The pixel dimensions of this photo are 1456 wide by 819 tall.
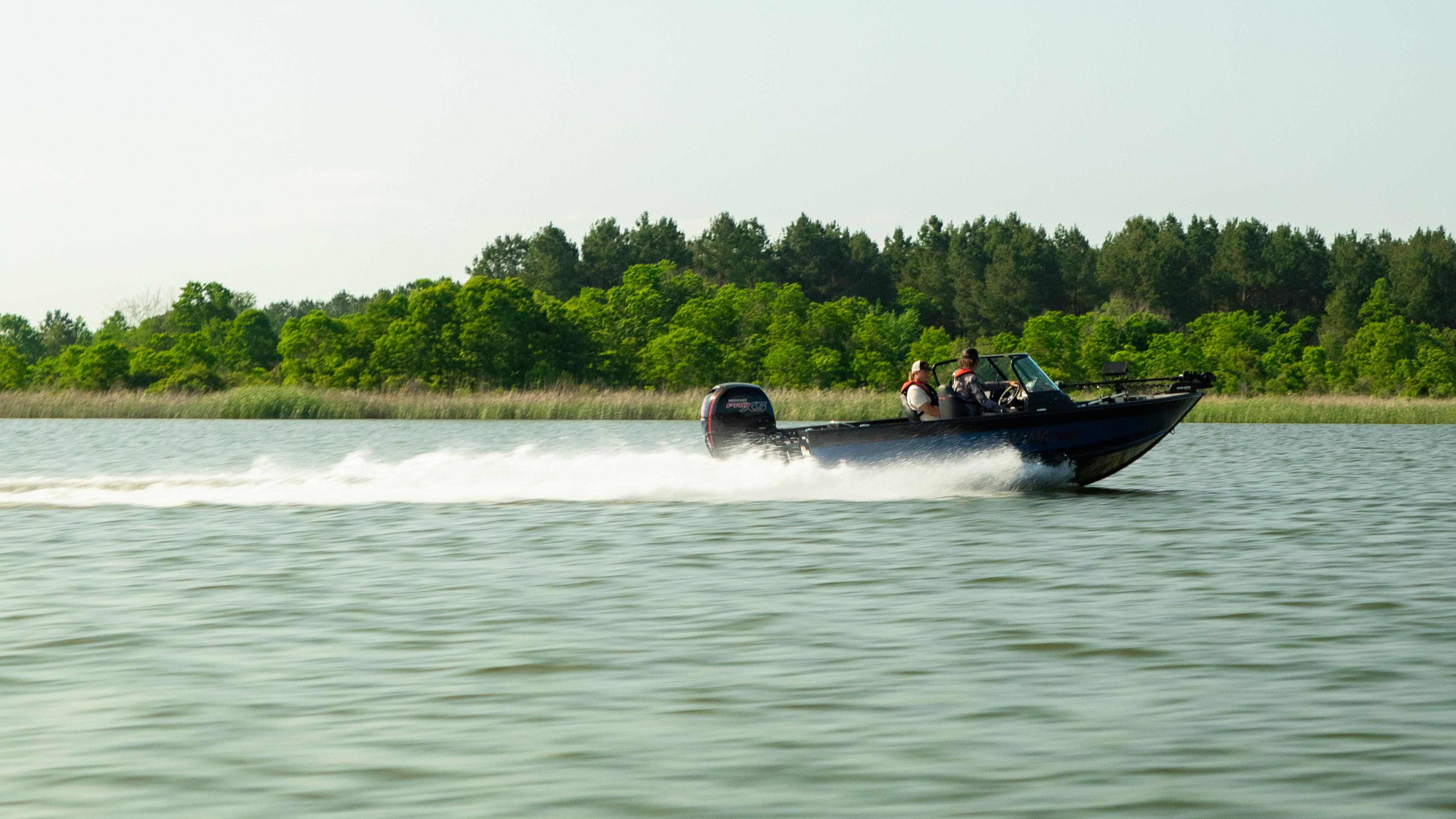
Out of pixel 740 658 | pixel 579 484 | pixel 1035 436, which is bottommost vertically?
pixel 740 658

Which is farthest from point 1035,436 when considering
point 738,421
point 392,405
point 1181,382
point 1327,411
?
point 392,405

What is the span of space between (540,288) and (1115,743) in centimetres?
10021

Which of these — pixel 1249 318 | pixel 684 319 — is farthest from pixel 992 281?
pixel 684 319

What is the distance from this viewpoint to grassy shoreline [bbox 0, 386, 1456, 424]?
1718 inches

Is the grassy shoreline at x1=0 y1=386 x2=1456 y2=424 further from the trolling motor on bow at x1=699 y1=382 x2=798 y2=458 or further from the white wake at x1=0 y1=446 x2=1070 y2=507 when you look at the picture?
the trolling motor on bow at x1=699 y1=382 x2=798 y2=458

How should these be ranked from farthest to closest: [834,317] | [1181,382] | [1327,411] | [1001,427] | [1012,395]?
[834,317], [1327,411], [1181,382], [1012,395], [1001,427]

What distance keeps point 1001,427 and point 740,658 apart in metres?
9.41

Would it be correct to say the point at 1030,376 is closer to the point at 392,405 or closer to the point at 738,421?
the point at 738,421

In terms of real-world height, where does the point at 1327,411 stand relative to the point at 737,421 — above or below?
below

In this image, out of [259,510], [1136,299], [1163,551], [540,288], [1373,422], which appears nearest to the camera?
[1163,551]

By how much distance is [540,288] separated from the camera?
344 ft

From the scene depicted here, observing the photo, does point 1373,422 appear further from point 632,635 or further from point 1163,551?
point 632,635

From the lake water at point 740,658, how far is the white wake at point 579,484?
5.6 inches

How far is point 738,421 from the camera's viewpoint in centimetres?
1728
